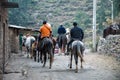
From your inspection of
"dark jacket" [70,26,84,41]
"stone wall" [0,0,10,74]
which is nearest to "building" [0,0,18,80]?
"stone wall" [0,0,10,74]

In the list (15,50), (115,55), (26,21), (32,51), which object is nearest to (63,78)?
(115,55)

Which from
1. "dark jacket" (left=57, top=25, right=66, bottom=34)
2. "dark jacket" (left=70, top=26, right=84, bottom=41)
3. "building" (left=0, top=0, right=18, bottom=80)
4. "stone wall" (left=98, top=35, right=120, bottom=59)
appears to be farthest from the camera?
"dark jacket" (left=57, top=25, right=66, bottom=34)

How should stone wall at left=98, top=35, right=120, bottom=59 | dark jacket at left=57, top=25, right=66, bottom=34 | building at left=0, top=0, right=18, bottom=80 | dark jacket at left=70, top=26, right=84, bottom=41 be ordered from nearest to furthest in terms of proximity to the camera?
dark jacket at left=70, top=26, right=84, bottom=41, building at left=0, top=0, right=18, bottom=80, stone wall at left=98, top=35, right=120, bottom=59, dark jacket at left=57, top=25, right=66, bottom=34

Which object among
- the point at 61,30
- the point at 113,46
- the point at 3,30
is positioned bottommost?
the point at 113,46

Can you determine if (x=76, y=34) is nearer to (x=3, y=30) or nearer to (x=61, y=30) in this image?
(x=3, y=30)

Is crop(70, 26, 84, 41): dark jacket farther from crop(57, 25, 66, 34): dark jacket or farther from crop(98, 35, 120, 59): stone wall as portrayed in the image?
crop(57, 25, 66, 34): dark jacket

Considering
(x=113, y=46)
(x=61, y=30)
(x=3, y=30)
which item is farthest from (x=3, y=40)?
(x=61, y=30)

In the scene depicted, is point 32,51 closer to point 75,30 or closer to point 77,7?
point 75,30

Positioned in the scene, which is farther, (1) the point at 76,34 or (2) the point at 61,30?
(2) the point at 61,30

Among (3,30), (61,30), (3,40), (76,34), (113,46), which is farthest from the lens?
(61,30)

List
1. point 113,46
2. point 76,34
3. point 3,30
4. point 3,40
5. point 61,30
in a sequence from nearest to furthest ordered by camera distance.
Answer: point 76,34, point 3,40, point 3,30, point 113,46, point 61,30

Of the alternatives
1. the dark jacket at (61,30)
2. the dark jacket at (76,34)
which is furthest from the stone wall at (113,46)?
the dark jacket at (76,34)

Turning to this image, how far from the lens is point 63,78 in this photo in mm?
16484

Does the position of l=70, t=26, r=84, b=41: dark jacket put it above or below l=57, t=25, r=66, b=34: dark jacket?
below
